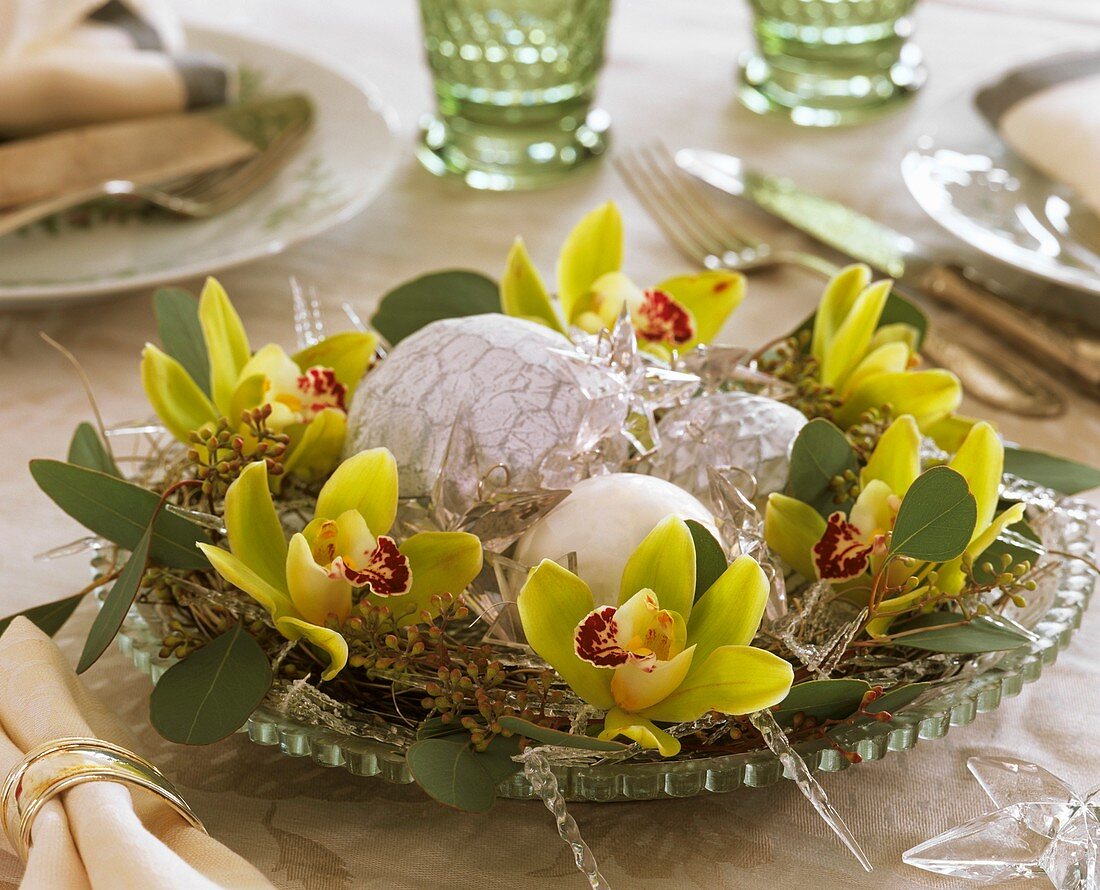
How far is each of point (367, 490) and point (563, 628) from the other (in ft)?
0.26

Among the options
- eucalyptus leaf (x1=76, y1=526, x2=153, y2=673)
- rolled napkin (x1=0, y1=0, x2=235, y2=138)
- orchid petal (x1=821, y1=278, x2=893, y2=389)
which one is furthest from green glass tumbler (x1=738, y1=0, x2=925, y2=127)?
eucalyptus leaf (x1=76, y1=526, x2=153, y2=673)

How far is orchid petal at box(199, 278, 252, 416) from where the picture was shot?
459mm

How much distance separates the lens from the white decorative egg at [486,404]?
41 centimetres

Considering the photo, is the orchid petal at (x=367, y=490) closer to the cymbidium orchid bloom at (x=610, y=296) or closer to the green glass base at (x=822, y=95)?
the cymbidium orchid bloom at (x=610, y=296)

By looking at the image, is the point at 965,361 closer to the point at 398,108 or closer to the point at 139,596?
the point at 139,596

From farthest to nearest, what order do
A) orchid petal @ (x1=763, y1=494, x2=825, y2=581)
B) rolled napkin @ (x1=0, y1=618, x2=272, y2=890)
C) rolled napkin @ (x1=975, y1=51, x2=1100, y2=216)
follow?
rolled napkin @ (x1=975, y1=51, x2=1100, y2=216), orchid petal @ (x1=763, y1=494, x2=825, y2=581), rolled napkin @ (x1=0, y1=618, x2=272, y2=890)

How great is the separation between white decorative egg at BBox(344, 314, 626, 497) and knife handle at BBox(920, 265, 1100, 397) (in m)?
Result: 0.33

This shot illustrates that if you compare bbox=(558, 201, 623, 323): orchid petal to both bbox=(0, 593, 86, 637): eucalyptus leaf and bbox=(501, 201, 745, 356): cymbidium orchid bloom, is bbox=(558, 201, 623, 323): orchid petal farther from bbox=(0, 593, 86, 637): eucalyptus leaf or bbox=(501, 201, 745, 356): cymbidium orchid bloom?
bbox=(0, 593, 86, 637): eucalyptus leaf

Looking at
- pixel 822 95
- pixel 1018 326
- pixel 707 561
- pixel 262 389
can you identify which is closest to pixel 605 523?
pixel 707 561

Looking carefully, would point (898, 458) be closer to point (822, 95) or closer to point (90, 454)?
point (90, 454)

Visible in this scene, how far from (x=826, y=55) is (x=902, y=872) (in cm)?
72

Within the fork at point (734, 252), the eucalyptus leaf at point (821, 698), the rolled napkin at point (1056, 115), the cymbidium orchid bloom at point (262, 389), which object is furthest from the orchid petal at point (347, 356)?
the rolled napkin at point (1056, 115)

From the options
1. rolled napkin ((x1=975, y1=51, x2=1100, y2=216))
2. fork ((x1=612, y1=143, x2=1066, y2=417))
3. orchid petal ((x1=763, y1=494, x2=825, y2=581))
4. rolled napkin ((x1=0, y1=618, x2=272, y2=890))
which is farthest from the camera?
rolled napkin ((x1=975, y1=51, x2=1100, y2=216))

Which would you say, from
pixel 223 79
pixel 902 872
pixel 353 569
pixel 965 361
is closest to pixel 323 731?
pixel 353 569
